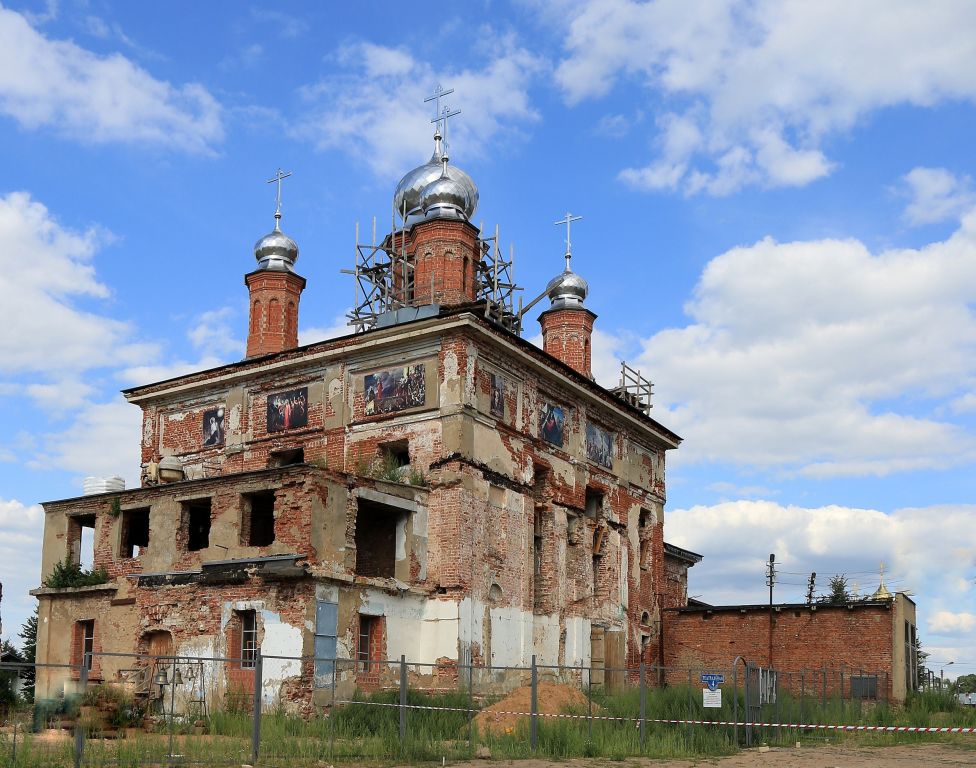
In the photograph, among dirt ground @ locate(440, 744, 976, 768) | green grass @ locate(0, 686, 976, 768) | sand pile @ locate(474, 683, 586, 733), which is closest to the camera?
green grass @ locate(0, 686, 976, 768)

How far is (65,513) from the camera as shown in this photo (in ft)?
94.0

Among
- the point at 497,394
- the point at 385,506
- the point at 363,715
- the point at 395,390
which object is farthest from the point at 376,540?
the point at 363,715

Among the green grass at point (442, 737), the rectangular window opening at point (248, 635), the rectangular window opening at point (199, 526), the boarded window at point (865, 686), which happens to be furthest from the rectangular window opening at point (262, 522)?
the boarded window at point (865, 686)

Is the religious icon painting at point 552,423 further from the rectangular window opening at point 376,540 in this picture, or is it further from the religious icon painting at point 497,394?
the rectangular window opening at point 376,540

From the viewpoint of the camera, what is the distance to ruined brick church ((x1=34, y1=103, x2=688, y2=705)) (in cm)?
2384

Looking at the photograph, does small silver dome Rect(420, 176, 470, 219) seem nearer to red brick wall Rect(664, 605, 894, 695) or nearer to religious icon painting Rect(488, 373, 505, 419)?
religious icon painting Rect(488, 373, 505, 419)

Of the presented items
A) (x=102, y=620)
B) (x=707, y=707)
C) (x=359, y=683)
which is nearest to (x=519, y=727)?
(x=707, y=707)

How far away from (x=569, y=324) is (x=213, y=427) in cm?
1325

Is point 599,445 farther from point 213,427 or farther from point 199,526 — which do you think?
point 199,526

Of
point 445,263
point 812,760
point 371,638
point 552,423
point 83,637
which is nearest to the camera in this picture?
point 812,760

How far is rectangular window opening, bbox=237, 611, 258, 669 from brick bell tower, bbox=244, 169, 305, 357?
41.4ft

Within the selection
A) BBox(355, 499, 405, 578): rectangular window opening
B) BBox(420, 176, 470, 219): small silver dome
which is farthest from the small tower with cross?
BBox(355, 499, 405, 578): rectangular window opening

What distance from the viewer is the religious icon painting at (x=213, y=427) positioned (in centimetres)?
3147

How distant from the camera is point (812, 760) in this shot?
18281 mm
